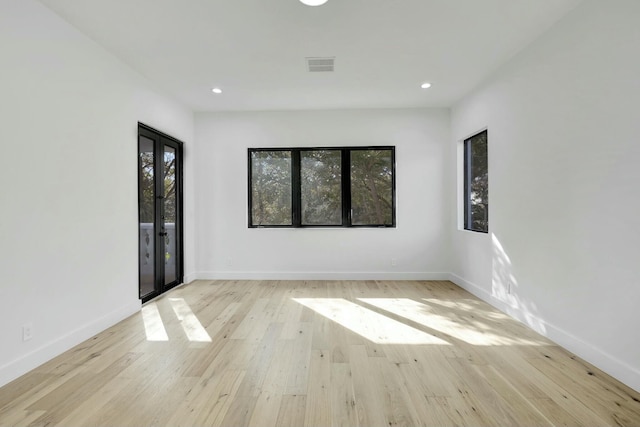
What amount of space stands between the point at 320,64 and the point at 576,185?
2.65 m

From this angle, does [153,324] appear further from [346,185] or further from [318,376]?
[346,185]

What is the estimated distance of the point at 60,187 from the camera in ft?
8.47

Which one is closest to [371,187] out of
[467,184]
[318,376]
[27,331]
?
[467,184]

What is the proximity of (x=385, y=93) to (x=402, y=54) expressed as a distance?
3.55 feet

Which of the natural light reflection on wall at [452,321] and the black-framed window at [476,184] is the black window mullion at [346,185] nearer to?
the natural light reflection on wall at [452,321]

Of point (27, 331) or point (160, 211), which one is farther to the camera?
point (160, 211)

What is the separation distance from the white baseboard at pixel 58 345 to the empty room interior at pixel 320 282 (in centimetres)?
1

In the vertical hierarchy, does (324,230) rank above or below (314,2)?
below

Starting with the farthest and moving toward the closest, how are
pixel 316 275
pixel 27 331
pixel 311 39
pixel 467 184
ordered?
1. pixel 316 275
2. pixel 467 184
3. pixel 311 39
4. pixel 27 331

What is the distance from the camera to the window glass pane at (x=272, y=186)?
510 cm

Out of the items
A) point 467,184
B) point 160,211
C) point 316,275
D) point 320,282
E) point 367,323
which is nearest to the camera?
point 367,323

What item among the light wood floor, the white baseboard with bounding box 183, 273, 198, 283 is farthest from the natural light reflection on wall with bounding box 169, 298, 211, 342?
the white baseboard with bounding box 183, 273, 198, 283

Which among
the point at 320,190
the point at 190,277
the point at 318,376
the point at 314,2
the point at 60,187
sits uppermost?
the point at 314,2

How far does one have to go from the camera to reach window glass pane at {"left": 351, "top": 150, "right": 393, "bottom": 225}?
5.04 metres
